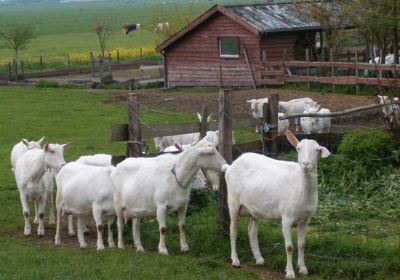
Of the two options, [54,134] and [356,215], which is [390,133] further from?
[54,134]

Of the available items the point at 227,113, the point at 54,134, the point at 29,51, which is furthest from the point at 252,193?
the point at 29,51

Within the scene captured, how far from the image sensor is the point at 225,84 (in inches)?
1670

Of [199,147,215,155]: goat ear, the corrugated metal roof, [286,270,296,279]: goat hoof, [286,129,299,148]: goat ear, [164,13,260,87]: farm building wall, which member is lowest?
[286,270,296,279]: goat hoof

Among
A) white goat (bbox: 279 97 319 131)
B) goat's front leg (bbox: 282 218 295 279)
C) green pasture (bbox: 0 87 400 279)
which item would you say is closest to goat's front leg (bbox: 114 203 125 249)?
green pasture (bbox: 0 87 400 279)

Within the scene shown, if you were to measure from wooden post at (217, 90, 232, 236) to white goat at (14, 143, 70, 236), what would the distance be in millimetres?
3144

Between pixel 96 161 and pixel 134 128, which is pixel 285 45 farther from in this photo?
pixel 134 128

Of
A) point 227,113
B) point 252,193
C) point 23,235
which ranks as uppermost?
point 227,113

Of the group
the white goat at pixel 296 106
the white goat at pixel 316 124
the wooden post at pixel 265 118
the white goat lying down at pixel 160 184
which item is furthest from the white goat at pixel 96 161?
the white goat at pixel 296 106

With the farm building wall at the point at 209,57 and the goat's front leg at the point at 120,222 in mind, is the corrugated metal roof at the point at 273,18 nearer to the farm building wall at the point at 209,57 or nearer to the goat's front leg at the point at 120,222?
the farm building wall at the point at 209,57

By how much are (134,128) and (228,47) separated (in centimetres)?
2851

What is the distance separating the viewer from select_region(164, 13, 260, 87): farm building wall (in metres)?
41.6

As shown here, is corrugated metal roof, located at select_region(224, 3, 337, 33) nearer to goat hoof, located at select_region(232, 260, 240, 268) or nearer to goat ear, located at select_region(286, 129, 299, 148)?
goat hoof, located at select_region(232, 260, 240, 268)

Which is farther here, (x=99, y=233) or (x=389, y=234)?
(x=99, y=233)

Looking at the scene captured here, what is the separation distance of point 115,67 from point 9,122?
24.3 meters
